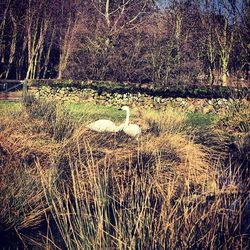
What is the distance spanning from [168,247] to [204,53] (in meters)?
20.8

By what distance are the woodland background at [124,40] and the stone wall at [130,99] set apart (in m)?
2.67

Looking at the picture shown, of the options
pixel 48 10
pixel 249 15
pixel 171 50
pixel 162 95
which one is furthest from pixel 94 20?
pixel 249 15

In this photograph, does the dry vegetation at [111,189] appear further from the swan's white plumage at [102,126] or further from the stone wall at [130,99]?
the stone wall at [130,99]

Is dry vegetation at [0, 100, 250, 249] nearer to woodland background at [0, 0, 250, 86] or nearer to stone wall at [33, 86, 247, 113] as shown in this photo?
stone wall at [33, 86, 247, 113]

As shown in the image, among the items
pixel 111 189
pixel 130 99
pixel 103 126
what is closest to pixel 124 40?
pixel 130 99

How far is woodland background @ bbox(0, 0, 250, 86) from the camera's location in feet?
63.5

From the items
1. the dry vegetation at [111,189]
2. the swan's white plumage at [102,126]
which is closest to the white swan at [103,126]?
the swan's white plumage at [102,126]

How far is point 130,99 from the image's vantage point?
15.7 metres

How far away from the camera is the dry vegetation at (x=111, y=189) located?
2381mm

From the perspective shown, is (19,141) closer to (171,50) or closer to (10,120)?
(10,120)

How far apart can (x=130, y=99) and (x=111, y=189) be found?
11602 mm

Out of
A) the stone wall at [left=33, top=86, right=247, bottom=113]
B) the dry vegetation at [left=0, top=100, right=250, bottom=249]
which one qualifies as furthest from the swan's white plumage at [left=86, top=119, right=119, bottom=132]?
the stone wall at [left=33, top=86, right=247, bottom=113]

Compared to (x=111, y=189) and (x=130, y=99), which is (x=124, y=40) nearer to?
(x=130, y=99)

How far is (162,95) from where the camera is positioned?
1546cm
